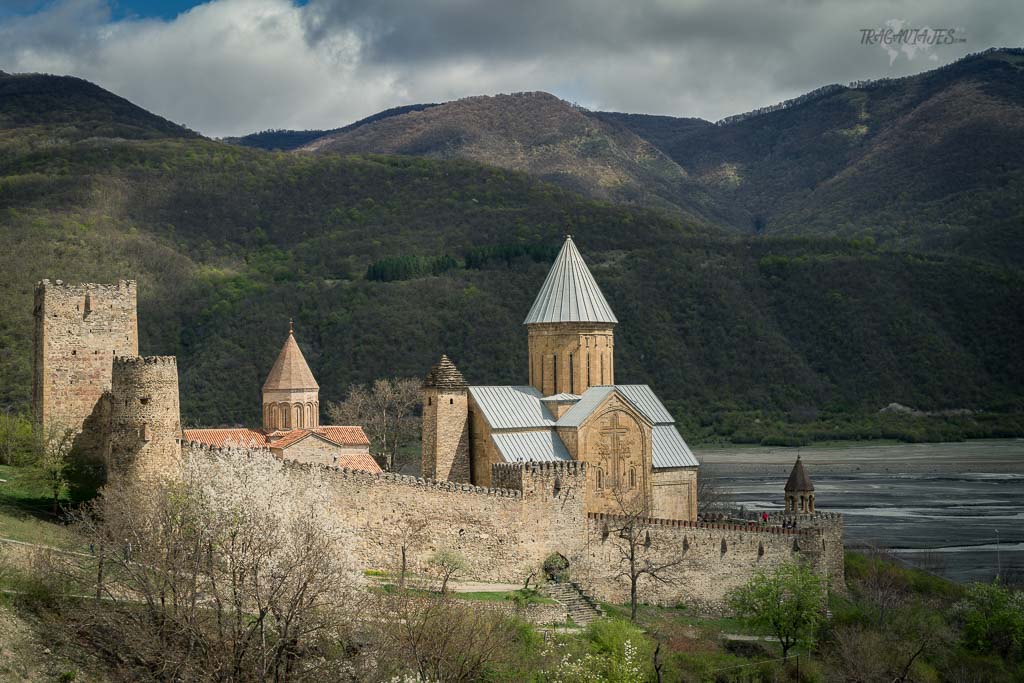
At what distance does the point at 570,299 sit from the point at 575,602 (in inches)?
384

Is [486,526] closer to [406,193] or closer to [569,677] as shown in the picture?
[569,677]

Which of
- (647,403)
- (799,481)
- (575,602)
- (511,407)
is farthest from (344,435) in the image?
(799,481)

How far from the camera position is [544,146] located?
145625mm

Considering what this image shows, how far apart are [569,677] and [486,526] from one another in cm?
507

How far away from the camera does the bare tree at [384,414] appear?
43969 millimetres

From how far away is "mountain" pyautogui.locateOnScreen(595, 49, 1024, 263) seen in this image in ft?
342

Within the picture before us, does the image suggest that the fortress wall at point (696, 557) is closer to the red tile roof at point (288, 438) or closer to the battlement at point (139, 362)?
the red tile roof at point (288, 438)

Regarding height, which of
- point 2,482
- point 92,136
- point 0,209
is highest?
point 92,136

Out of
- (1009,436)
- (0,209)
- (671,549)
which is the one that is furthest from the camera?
(1009,436)

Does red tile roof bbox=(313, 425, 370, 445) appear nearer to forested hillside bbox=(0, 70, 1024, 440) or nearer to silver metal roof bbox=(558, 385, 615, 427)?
silver metal roof bbox=(558, 385, 615, 427)

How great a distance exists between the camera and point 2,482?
2444cm

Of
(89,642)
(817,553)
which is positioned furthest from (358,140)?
(89,642)

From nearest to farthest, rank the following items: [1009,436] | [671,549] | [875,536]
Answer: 1. [671,549]
2. [875,536]
3. [1009,436]

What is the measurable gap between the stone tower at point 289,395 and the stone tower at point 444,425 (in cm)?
441
